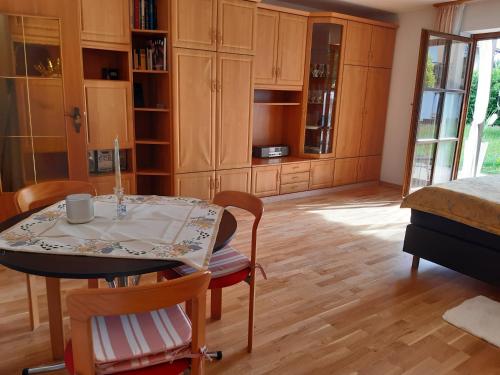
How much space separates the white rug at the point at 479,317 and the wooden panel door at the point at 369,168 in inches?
125

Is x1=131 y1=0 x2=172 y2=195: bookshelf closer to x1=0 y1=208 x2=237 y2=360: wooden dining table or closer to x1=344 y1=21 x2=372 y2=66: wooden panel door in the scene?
x1=344 y1=21 x2=372 y2=66: wooden panel door

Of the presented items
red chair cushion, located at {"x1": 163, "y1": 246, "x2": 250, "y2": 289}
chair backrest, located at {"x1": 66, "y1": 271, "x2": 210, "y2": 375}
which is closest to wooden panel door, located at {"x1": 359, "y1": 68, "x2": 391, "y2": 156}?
red chair cushion, located at {"x1": 163, "y1": 246, "x2": 250, "y2": 289}

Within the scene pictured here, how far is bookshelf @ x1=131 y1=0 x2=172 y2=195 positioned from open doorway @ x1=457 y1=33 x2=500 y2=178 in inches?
153

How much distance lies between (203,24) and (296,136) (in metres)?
1.92

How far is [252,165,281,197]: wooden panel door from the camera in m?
4.59

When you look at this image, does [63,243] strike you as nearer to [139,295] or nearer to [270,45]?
[139,295]

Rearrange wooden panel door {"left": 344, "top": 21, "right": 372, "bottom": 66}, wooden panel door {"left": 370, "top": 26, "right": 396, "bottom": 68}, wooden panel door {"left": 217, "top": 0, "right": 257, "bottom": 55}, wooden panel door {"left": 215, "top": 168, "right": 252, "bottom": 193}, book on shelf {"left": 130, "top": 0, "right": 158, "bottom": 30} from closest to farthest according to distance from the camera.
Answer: book on shelf {"left": 130, "top": 0, "right": 158, "bottom": 30} → wooden panel door {"left": 217, "top": 0, "right": 257, "bottom": 55} → wooden panel door {"left": 215, "top": 168, "right": 252, "bottom": 193} → wooden panel door {"left": 344, "top": 21, "right": 372, "bottom": 66} → wooden panel door {"left": 370, "top": 26, "right": 396, "bottom": 68}

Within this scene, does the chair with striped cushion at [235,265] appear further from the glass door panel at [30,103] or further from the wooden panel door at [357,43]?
the wooden panel door at [357,43]

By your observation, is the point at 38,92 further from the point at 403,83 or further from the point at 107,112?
the point at 403,83

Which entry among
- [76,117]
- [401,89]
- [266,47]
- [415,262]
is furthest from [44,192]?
[401,89]

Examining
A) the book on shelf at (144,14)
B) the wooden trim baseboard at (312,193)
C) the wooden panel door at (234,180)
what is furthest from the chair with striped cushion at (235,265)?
the wooden trim baseboard at (312,193)

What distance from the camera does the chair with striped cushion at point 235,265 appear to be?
1.84 metres

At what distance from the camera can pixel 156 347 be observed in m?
1.27

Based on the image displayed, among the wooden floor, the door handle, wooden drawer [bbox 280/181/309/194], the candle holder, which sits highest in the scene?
the door handle
